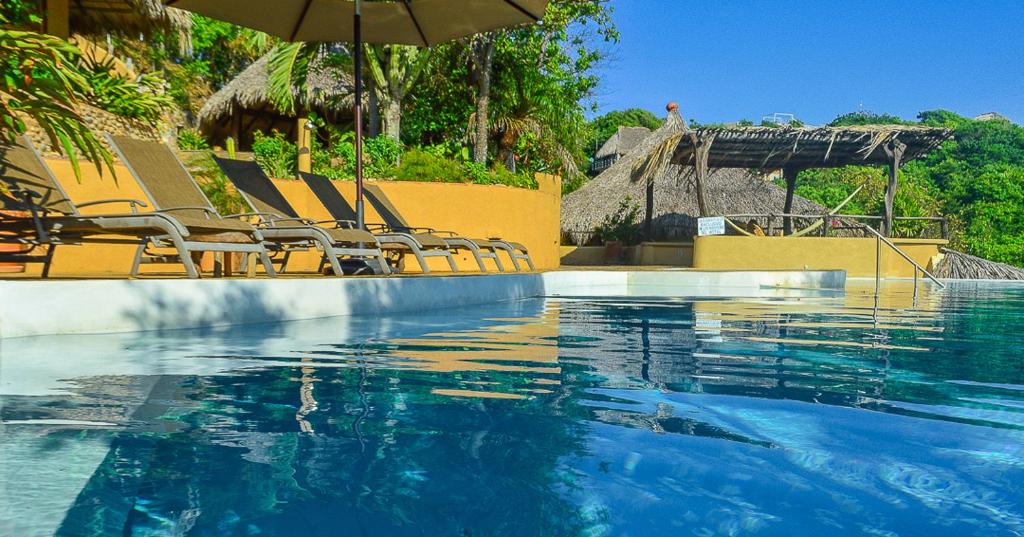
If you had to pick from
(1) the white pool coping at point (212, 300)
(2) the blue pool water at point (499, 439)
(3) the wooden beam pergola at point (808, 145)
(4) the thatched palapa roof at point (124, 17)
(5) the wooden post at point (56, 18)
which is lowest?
(2) the blue pool water at point (499, 439)

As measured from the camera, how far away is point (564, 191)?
2764 cm

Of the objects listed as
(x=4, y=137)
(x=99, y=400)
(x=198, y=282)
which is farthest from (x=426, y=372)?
(x=4, y=137)

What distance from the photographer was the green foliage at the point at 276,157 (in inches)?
508

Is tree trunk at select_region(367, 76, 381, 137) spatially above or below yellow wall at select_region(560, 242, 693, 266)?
above

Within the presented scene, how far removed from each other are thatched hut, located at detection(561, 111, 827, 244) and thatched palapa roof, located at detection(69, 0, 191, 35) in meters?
12.3

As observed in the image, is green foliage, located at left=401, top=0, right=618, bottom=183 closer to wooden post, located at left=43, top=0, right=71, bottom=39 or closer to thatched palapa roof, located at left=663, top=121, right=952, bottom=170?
→ thatched palapa roof, located at left=663, top=121, right=952, bottom=170

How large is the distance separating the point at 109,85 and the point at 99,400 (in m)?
9.76

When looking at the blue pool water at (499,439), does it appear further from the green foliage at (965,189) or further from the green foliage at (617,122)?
the green foliage at (617,122)

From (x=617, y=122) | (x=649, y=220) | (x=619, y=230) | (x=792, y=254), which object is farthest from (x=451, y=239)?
(x=617, y=122)

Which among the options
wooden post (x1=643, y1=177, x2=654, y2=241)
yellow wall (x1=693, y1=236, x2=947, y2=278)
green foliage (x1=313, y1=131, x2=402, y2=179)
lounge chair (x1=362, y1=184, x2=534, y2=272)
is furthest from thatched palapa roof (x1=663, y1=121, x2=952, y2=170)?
lounge chair (x1=362, y1=184, x2=534, y2=272)

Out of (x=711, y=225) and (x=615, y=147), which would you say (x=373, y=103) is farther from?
(x=615, y=147)

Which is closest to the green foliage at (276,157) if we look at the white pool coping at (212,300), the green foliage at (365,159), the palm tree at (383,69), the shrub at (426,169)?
the green foliage at (365,159)

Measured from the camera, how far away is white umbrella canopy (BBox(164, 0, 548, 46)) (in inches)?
285

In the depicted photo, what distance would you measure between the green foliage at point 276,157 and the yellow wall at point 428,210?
8.74 ft
